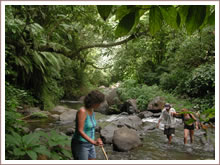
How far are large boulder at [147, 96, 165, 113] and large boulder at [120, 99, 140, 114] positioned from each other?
80cm

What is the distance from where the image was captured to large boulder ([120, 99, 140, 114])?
9281 millimetres

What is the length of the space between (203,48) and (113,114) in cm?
532

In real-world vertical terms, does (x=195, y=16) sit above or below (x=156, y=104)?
above

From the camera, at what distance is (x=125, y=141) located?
4.61 meters

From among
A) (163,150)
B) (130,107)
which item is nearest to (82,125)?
(163,150)

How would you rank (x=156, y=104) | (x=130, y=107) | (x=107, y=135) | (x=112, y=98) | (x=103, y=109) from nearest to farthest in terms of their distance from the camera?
1. (x=107, y=135)
2. (x=156, y=104)
3. (x=130, y=107)
4. (x=103, y=109)
5. (x=112, y=98)

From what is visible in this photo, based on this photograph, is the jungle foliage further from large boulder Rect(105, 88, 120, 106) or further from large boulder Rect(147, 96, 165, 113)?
large boulder Rect(105, 88, 120, 106)

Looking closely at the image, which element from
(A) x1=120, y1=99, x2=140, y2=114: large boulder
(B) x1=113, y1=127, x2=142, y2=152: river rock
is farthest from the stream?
(A) x1=120, y1=99, x2=140, y2=114: large boulder

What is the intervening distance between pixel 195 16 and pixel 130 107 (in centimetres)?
893

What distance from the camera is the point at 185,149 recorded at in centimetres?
456

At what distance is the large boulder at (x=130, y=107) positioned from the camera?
928cm

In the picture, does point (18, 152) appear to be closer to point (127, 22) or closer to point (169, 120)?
point (127, 22)

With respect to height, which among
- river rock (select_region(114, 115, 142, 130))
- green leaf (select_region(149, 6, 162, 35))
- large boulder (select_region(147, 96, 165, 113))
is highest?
green leaf (select_region(149, 6, 162, 35))

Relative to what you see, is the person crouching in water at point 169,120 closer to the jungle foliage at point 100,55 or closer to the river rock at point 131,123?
the river rock at point 131,123
